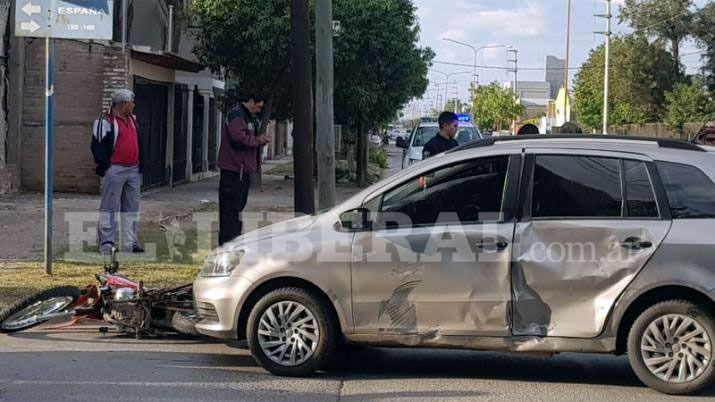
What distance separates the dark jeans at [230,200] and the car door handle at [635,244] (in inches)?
205

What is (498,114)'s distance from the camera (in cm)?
8075

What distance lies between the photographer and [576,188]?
655 cm

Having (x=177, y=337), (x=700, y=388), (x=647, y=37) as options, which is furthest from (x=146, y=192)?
(x=647, y=37)

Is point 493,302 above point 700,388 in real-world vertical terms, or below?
above

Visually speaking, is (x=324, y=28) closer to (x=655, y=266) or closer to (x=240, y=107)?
(x=240, y=107)

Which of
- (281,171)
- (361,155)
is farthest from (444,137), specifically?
(281,171)

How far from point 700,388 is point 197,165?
2199 centimetres

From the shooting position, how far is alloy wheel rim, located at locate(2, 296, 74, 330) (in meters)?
7.89

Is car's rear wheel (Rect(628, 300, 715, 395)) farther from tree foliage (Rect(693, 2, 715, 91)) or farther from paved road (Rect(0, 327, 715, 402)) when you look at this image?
tree foliage (Rect(693, 2, 715, 91))

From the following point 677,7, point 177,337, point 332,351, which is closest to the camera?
point 332,351

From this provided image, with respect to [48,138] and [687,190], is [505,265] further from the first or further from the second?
[48,138]

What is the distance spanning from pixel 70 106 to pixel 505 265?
14006 millimetres

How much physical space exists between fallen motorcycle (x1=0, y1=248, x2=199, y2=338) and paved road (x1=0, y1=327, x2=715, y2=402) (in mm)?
139

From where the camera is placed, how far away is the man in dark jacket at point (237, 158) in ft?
33.7
